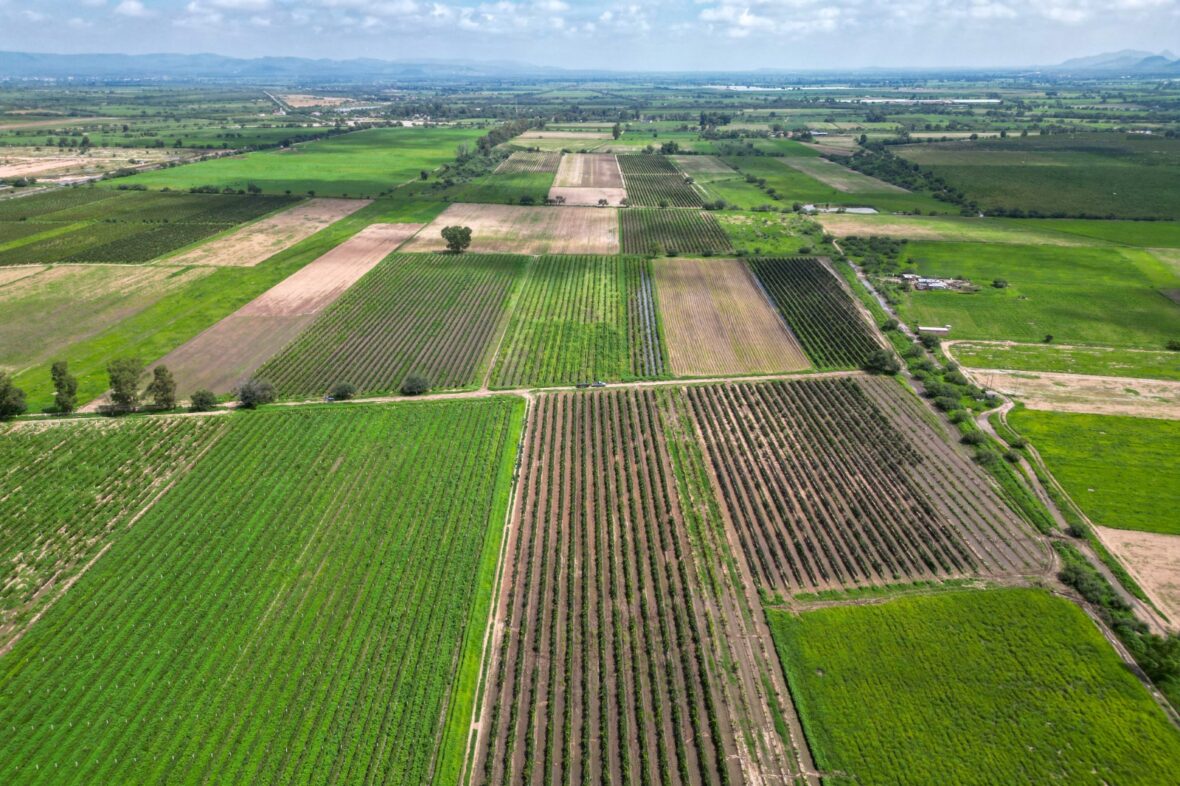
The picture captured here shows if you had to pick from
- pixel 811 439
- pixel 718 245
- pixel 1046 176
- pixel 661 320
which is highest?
pixel 1046 176

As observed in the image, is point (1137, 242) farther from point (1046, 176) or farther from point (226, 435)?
point (226, 435)

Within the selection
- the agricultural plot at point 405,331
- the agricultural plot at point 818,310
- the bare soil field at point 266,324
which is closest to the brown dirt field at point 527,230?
the agricultural plot at point 405,331

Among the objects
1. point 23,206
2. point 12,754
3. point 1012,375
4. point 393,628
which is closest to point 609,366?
point 393,628

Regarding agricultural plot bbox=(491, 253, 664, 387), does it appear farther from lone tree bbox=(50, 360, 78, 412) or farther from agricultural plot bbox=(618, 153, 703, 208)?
agricultural plot bbox=(618, 153, 703, 208)

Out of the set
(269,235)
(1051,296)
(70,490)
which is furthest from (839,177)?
(70,490)

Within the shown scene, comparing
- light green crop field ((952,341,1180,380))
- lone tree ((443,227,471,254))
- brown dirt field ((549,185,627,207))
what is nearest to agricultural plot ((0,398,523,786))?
lone tree ((443,227,471,254))

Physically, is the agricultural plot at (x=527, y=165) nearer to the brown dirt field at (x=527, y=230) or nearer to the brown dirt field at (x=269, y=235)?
the brown dirt field at (x=527, y=230)
